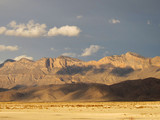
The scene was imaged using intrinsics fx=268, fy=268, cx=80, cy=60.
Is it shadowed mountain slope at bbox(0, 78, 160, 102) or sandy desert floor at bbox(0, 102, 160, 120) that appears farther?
shadowed mountain slope at bbox(0, 78, 160, 102)

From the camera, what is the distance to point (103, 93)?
6117 inches

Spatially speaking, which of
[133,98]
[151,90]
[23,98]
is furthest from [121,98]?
[23,98]

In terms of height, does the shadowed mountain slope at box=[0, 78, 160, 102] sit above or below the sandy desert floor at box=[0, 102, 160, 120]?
above

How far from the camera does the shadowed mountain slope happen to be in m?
146

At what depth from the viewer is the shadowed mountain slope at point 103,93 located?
14612 cm

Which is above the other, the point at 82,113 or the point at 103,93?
the point at 103,93

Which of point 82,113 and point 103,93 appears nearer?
point 82,113

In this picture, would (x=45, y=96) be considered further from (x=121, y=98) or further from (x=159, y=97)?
(x=159, y=97)

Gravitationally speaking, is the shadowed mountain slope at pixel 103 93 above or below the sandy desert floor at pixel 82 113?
above

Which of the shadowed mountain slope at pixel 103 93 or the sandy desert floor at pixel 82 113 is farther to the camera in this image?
the shadowed mountain slope at pixel 103 93

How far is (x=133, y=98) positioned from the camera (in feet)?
470

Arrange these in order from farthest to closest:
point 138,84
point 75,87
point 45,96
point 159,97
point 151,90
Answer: point 75,87, point 45,96, point 138,84, point 151,90, point 159,97

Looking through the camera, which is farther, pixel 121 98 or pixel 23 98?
pixel 23 98

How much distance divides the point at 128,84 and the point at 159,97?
98.2 feet
